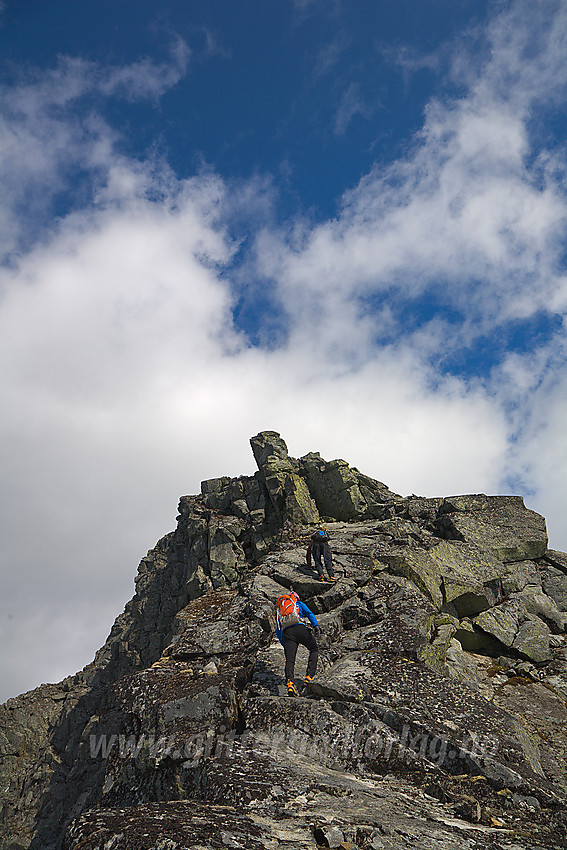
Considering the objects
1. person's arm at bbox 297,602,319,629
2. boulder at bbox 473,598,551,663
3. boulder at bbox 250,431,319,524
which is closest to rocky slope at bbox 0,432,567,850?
boulder at bbox 473,598,551,663

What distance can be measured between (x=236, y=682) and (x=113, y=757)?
11.2 feet

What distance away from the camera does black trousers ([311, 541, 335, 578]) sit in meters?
21.3

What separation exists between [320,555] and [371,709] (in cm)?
958

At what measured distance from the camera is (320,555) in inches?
858

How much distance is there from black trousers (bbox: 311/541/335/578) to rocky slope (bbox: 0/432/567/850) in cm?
51

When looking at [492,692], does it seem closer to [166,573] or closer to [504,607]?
[504,607]

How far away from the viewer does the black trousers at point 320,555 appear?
840 inches

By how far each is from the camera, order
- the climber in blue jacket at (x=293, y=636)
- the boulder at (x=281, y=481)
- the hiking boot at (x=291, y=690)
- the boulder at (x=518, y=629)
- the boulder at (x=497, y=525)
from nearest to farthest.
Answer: the hiking boot at (x=291, y=690) < the climber in blue jacket at (x=293, y=636) < the boulder at (x=518, y=629) < the boulder at (x=497, y=525) < the boulder at (x=281, y=481)

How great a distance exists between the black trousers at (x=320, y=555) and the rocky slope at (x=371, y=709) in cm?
51

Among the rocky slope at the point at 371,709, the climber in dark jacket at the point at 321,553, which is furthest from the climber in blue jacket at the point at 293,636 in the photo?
the climber in dark jacket at the point at 321,553

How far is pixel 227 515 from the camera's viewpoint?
167 feet

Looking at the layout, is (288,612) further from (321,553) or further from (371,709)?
(321,553)

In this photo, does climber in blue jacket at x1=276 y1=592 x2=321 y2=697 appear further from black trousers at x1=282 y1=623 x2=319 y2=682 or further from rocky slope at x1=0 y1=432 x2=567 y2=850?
rocky slope at x1=0 y1=432 x2=567 y2=850

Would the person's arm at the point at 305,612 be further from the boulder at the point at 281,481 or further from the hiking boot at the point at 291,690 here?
the boulder at the point at 281,481
